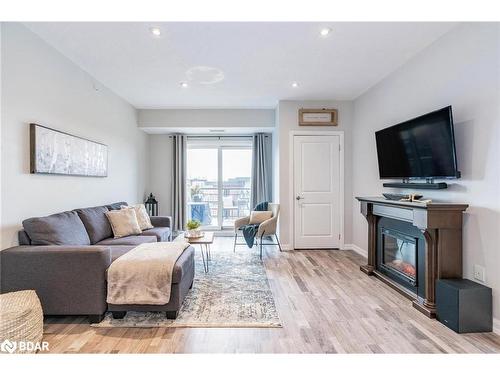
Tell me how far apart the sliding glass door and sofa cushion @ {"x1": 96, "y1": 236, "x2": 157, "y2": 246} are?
268cm

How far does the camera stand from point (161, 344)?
6.45 ft

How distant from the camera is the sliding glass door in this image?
20.4ft

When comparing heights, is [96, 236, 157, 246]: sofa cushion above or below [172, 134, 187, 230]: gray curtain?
below

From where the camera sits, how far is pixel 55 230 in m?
2.50

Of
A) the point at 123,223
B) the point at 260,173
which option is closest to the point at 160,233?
the point at 123,223

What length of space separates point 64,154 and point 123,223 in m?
1.12

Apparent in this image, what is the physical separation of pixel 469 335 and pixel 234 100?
169 inches

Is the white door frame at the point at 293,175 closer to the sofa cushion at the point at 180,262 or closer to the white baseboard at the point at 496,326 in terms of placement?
the sofa cushion at the point at 180,262

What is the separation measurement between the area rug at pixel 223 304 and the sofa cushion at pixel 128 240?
2.60 feet

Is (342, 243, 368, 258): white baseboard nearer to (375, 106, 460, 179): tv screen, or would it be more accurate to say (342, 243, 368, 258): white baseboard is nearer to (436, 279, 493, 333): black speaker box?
(375, 106, 460, 179): tv screen

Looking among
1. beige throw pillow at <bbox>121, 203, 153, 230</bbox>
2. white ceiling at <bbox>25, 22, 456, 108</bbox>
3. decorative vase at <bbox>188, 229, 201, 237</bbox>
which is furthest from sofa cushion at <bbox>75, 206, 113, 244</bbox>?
white ceiling at <bbox>25, 22, 456, 108</bbox>

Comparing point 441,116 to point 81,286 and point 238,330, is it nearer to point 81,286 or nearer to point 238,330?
point 238,330

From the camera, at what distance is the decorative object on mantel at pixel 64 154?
2.60 m

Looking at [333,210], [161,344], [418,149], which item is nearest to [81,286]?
[161,344]
